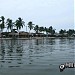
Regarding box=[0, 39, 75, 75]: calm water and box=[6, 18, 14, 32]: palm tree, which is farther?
box=[6, 18, 14, 32]: palm tree

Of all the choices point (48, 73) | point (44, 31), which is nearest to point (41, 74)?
point (48, 73)

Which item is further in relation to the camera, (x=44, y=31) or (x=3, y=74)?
(x=44, y=31)

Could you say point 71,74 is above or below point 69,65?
below

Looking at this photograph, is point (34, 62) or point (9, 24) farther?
point (9, 24)

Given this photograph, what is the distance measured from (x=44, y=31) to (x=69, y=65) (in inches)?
7536

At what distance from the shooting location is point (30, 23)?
160 metres

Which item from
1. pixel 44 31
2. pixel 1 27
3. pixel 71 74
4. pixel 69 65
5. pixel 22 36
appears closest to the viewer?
pixel 69 65

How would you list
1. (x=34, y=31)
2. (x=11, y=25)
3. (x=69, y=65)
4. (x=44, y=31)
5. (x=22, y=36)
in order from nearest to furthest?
1. (x=69, y=65)
2. (x=11, y=25)
3. (x=22, y=36)
4. (x=34, y=31)
5. (x=44, y=31)

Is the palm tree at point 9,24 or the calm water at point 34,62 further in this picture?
the palm tree at point 9,24

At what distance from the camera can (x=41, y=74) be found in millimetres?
12398

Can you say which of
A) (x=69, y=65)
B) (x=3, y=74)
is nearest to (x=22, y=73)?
(x=3, y=74)

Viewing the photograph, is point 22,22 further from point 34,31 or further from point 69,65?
point 69,65

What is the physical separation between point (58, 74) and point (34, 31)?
171 m

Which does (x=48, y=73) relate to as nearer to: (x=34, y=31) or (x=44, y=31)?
(x=34, y=31)
